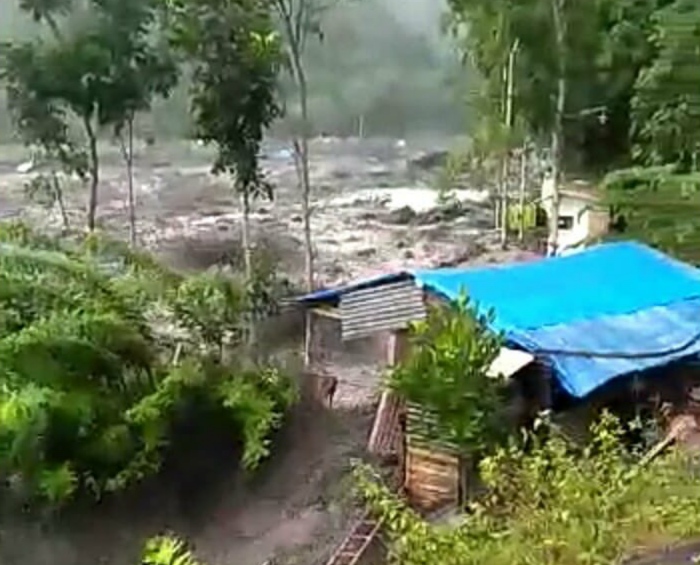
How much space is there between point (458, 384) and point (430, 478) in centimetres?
64

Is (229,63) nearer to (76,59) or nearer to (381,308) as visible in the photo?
(76,59)

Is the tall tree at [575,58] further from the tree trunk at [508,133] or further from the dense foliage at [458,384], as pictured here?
the dense foliage at [458,384]

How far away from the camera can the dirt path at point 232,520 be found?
7594 mm

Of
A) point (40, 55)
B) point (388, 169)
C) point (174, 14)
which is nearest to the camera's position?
point (174, 14)

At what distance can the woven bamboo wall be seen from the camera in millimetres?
7430

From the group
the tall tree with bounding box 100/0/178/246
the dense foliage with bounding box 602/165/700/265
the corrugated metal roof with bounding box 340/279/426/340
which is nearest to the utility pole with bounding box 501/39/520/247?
the dense foliage with bounding box 602/165/700/265

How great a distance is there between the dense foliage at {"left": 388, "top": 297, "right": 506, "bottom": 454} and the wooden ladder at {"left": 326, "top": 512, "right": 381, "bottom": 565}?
0.66m

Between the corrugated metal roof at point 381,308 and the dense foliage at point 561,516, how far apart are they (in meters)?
4.28

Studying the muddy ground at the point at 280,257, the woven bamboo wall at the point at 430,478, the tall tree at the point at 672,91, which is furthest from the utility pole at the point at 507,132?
the woven bamboo wall at the point at 430,478

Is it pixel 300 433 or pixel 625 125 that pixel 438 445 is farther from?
pixel 625 125

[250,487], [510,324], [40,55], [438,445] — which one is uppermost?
[40,55]

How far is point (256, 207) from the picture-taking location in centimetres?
1923

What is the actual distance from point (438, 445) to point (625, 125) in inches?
354

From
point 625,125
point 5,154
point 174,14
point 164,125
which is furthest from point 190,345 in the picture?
point 5,154
